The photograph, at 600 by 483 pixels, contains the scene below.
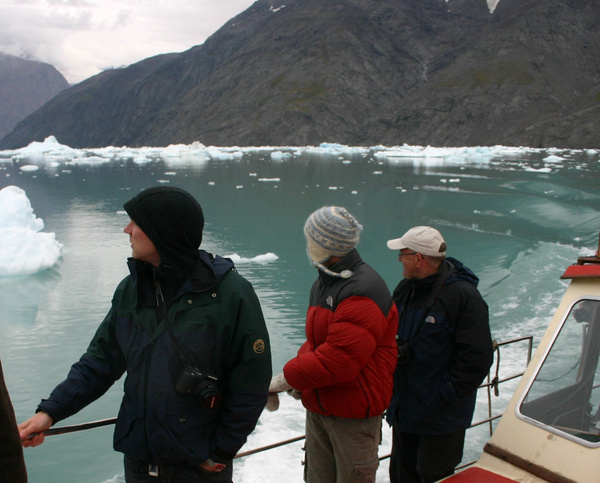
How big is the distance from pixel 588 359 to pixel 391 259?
8192mm

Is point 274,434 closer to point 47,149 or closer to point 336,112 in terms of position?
point 47,149

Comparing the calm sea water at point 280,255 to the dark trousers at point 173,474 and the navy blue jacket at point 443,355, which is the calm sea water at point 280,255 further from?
the dark trousers at point 173,474

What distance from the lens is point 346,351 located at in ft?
6.37

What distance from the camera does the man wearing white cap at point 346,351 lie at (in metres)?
1.95

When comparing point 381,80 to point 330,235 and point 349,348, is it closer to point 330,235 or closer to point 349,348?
point 330,235

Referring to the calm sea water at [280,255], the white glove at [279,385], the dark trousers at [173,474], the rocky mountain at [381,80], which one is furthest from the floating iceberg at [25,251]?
the rocky mountain at [381,80]

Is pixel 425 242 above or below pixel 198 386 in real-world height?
above

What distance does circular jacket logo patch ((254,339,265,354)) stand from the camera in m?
1.71

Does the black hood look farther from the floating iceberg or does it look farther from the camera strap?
the floating iceberg

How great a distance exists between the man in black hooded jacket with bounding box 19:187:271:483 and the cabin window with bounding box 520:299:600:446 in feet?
5.00

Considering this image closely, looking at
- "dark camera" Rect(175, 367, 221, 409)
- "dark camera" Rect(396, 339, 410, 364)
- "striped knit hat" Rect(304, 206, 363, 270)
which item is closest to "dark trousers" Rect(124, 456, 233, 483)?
"dark camera" Rect(175, 367, 221, 409)

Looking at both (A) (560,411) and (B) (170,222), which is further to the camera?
(A) (560,411)

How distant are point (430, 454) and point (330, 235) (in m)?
1.21

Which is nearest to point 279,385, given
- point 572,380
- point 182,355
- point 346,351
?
point 346,351
